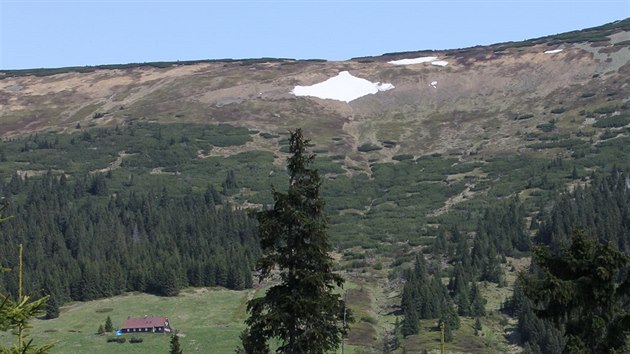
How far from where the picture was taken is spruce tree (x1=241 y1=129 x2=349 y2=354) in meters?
28.2

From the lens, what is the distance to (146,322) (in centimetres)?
13762

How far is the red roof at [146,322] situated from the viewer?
447 ft

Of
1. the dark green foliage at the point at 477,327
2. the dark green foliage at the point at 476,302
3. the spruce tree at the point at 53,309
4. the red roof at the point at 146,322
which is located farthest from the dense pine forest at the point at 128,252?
the dark green foliage at the point at 477,327

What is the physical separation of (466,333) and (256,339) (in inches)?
4387

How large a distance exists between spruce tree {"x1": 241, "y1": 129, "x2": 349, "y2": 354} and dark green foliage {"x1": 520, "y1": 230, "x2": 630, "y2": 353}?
556cm

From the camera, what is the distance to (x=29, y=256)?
178875 millimetres

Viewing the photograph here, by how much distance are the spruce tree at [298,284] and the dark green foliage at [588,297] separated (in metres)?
5.56

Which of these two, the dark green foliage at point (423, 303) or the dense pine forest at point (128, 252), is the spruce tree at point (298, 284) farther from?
the dense pine forest at point (128, 252)

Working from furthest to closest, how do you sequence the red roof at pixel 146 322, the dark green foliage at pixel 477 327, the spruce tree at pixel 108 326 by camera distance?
1. the dark green foliage at pixel 477 327
2. the red roof at pixel 146 322
3. the spruce tree at pixel 108 326

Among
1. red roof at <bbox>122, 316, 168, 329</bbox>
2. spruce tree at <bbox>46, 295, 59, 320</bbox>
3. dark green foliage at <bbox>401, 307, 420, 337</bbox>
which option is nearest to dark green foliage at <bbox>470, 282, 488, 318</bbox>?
dark green foliage at <bbox>401, 307, 420, 337</bbox>

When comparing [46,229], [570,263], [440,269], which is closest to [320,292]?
[570,263]

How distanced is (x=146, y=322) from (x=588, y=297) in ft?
382

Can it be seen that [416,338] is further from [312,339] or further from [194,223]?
[312,339]

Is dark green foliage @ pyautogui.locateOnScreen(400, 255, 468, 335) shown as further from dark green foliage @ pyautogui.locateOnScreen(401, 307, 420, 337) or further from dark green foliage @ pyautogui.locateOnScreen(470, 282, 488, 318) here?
dark green foliage @ pyautogui.locateOnScreen(470, 282, 488, 318)
